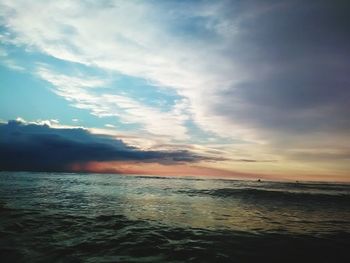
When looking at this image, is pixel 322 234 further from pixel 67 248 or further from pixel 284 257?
pixel 67 248

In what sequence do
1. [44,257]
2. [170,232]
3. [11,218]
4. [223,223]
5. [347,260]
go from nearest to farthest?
[44,257] < [347,260] < [170,232] < [11,218] < [223,223]

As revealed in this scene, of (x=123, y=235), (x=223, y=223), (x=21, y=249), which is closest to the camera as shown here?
(x=21, y=249)

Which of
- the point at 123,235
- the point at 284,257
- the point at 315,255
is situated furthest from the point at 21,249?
the point at 315,255

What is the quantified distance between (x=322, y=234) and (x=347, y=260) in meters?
3.81

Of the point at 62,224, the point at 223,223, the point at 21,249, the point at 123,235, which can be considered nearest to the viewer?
the point at 21,249

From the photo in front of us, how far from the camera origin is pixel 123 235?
10164mm

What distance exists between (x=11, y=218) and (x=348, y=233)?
49.4 feet

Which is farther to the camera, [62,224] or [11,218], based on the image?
[11,218]

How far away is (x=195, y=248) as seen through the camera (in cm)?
878

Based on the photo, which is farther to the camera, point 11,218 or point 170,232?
point 11,218

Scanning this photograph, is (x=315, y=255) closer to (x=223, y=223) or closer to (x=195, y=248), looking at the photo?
(x=195, y=248)

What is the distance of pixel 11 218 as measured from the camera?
12.7 metres

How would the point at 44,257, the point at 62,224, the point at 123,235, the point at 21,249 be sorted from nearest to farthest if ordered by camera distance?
1. the point at 44,257
2. the point at 21,249
3. the point at 123,235
4. the point at 62,224

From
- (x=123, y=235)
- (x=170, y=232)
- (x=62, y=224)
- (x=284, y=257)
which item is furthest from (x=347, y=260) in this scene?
(x=62, y=224)
